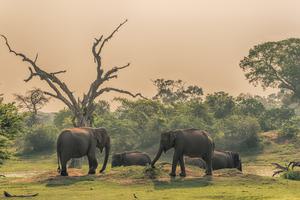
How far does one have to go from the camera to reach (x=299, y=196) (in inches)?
835

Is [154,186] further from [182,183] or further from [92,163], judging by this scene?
[92,163]

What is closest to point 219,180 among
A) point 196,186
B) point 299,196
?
point 196,186

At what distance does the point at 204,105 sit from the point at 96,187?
185 feet

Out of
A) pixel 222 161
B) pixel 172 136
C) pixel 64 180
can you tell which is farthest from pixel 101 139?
pixel 222 161

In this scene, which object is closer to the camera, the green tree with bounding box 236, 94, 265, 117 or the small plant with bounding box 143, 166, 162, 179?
the small plant with bounding box 143, 166, 162, 179

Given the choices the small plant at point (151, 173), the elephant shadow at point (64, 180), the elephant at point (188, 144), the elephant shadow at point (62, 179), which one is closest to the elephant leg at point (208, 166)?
the elephant at point (188, 144)

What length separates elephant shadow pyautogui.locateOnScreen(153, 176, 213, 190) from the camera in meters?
25.1

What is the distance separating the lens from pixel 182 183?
25.8m

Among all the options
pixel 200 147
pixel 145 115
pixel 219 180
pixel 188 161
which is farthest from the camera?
pixel 145 115

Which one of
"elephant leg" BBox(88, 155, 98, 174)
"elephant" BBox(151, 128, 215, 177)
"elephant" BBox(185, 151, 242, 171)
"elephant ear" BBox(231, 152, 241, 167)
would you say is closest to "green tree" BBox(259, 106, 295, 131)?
"elephant ear" BBox(231, 152, 241, 167)

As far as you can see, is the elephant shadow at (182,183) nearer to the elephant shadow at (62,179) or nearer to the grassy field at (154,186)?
the grassy field at (154,186)

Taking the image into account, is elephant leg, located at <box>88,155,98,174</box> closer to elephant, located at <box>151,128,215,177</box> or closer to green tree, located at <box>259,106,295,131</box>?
elephant, located at <box>151,128,215,177</box>

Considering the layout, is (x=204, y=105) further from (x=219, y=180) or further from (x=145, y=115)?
(x=219, y=180)

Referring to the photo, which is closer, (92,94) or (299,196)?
(299,196)
